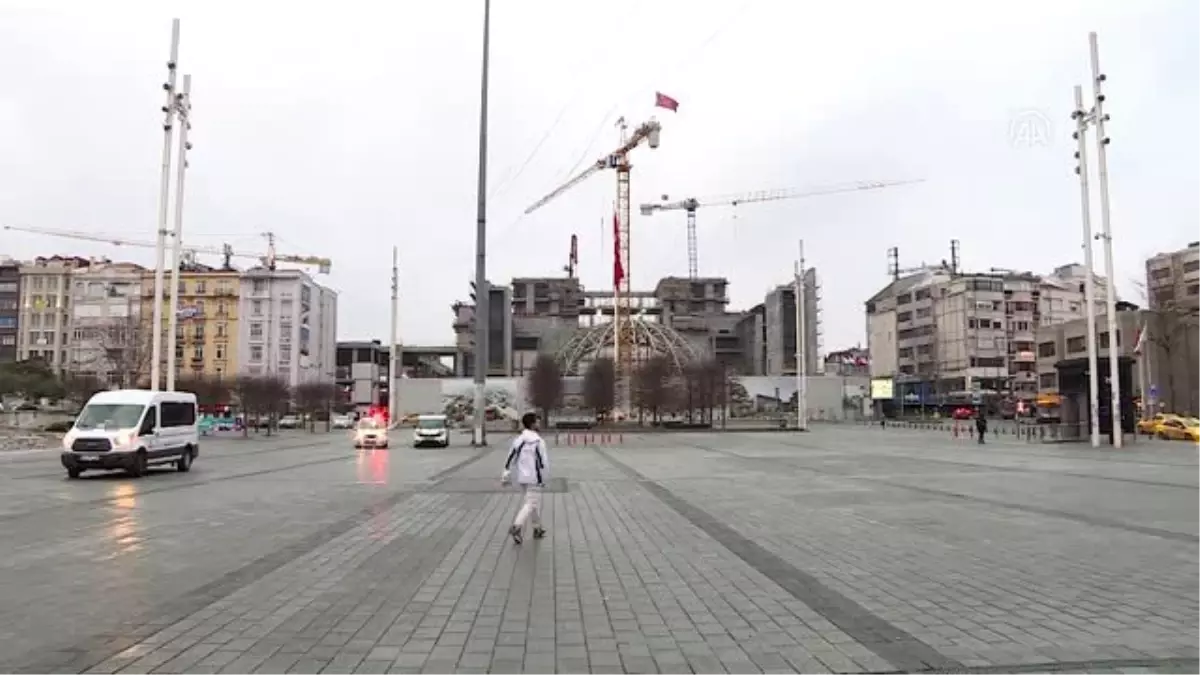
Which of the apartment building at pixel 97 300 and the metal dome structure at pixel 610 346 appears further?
the apartment building at pixel 97 300

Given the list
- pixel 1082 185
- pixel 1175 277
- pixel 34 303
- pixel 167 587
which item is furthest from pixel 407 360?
pixel 167 587

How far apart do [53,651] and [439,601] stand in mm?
2991

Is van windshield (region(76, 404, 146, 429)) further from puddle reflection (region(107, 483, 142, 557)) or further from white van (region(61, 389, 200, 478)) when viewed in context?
puddle reflection (region(107, 483, 142, 557))

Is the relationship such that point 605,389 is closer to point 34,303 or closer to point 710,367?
point 710,367

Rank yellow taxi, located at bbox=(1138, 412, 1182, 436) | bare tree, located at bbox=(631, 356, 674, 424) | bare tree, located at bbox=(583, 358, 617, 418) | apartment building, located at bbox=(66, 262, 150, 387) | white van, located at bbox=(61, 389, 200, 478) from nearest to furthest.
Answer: white van, located at bbox=(61, 389, 200, 478) → yellow taxi, located at bbox=(1138, 412, 1182, 436) → bare tree, located at bbox=(631, 356, 674, 424) → bare tree, located at bbox=(583, 358, 617, 418) → apartment building, located at bbox=(66, 262, 150, 387)

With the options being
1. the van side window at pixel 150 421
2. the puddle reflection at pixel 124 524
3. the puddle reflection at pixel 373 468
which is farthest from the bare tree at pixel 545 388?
the puddle reflection at pixel 124 524

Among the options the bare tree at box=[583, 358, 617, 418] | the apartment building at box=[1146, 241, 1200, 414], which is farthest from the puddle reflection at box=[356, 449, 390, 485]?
the apartment building at box=[1146, 241, 1200, 414]

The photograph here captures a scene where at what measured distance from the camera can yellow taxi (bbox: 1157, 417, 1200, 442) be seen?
45969mm

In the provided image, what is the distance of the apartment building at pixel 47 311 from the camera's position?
133125 mm

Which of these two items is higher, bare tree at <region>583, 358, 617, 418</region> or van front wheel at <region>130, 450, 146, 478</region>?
bare tree at <region>583, 358, 617, 418</region>

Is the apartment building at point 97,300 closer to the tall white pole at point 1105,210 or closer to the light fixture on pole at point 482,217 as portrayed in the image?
the light fixture on pole at point 482,217

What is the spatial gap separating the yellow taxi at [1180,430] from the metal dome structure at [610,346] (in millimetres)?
57139

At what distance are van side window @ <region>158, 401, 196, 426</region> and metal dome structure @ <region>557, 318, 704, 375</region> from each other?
76.4 meters

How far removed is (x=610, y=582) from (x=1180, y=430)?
49.6 meters
